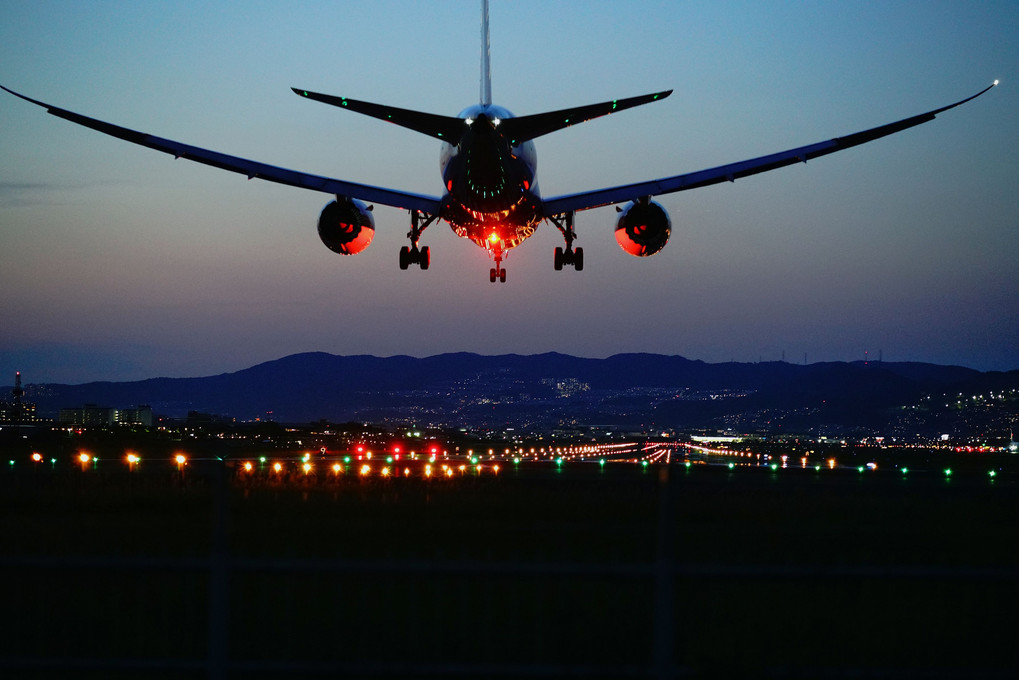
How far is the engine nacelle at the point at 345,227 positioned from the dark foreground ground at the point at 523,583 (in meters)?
16.1

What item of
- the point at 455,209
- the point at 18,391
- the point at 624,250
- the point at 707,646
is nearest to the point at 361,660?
the point at 707,646

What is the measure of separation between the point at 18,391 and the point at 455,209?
105798mm

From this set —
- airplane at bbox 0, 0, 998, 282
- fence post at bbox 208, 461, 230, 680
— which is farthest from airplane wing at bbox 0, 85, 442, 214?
fence post at bbox 208, 461, 230, 680

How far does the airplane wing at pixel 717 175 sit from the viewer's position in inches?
1347

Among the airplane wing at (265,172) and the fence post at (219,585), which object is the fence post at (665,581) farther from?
the airplane wing at (265,172)

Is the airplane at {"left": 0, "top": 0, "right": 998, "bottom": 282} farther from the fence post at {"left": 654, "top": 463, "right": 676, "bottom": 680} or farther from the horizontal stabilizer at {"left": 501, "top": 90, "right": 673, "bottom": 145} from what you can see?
the fence post at {"left": 654, "top": 463, "right": 676, "bottom": 680}

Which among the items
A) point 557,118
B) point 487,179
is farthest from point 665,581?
point 487,179

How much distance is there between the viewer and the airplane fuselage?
31703 millimetres

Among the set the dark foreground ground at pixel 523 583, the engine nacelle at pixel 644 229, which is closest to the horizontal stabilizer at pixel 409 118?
the engine nacelle at pixel 644 229

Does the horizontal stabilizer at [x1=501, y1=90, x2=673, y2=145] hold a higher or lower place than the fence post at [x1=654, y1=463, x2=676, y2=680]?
higher

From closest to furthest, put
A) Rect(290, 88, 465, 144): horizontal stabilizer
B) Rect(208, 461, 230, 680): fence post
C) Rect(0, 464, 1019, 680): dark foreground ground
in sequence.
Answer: Rect(208, 461, 230, 680): fence post, Rect(0, 464, 1019, 680): dark foreground ground, Rect(290, 88, 465, 144): horizontal stabilizer

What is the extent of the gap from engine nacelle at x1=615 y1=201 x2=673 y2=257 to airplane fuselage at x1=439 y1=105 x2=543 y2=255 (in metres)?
2.81

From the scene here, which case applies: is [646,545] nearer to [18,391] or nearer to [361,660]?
[361,660]

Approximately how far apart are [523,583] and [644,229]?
25.3 metres
